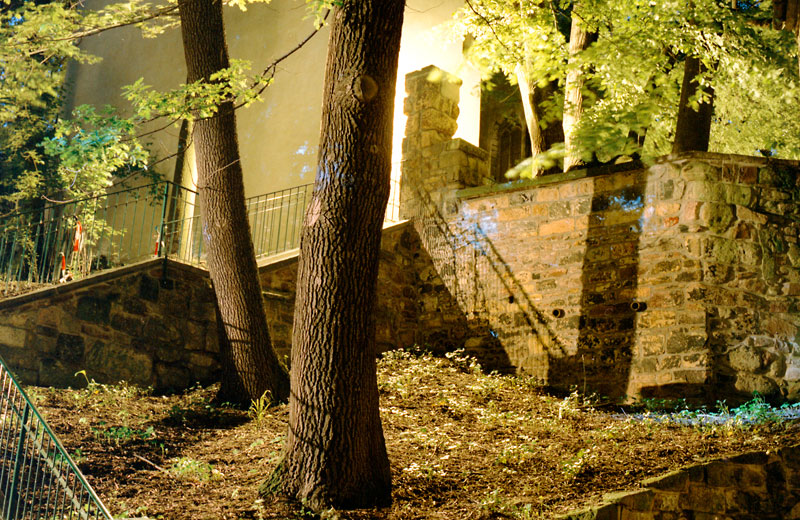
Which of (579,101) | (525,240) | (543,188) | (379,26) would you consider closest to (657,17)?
(579,101)

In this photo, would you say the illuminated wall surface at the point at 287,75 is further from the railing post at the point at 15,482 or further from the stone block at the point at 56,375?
the railing post at the point at 15,482

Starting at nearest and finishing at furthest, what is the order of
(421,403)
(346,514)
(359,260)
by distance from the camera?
1. (346,514)
2. (359,260)
3. (421,403)

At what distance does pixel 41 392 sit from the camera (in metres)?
7.52

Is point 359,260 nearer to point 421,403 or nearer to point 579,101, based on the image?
point 421,403

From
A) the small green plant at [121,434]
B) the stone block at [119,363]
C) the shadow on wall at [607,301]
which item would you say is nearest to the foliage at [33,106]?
the stone block at [119,363]

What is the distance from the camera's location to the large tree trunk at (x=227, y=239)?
7.90m

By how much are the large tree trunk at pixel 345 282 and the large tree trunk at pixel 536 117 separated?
5.69 m

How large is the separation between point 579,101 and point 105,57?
46.6 feet

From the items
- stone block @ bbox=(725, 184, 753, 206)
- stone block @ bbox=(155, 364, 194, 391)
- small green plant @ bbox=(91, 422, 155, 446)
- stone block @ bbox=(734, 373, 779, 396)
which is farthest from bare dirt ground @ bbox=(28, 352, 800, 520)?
stone block @ bbox=(725, 184, 753, 206)

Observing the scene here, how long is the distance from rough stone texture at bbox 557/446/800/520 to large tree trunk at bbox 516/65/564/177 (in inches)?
236

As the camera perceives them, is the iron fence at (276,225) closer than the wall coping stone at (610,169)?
No

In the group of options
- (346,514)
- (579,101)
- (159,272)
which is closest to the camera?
(346,514)

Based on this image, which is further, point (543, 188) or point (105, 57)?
point (105, 57)

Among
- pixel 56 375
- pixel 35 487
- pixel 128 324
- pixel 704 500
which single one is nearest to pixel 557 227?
pixel 704 500
